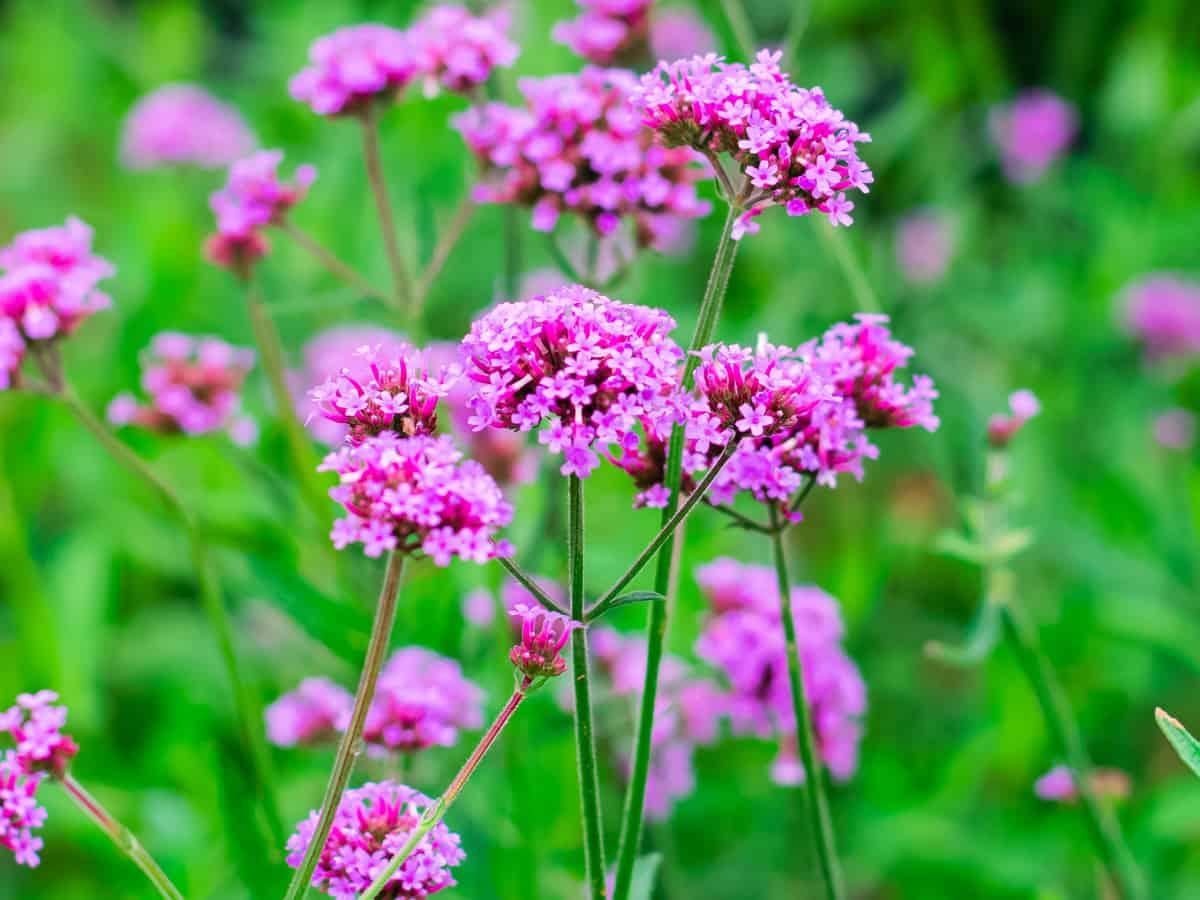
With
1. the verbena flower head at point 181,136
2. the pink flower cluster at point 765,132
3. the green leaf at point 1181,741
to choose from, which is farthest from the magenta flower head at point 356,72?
the verbena flower head at point 181,136

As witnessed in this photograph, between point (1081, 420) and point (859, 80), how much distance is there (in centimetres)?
179

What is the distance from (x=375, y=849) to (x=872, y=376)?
0.70 m

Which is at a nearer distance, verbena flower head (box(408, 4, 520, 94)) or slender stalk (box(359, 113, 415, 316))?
verbena flower head (box(408, 4, 520, 94))

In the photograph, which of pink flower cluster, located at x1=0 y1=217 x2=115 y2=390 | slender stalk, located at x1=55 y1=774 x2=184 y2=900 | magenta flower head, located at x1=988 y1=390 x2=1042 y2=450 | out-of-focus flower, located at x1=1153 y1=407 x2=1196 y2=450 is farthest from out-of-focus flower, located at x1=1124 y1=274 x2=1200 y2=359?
slender stalk, located at x1=55 y1=774 x2=184 y2=900

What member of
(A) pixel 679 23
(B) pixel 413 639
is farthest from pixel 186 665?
(A) pixel 679 23

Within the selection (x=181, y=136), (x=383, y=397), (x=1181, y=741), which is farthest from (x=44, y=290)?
(x=181, y=136)

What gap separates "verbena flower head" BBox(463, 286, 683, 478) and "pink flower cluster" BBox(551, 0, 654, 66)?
1169 mm

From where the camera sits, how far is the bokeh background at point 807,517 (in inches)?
87.5

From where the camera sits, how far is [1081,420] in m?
3.46

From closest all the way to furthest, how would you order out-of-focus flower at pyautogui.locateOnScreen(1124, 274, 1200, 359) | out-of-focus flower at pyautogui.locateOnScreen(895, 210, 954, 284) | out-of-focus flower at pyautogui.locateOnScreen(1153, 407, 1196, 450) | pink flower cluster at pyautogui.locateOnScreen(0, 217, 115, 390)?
1. pink flower cluster at pyautogui.locateOnScreen(0, 217, 115, 390)
2. out-of-focus flower at pyautogui.locateOnScreen(1153, 407, 1196, 450)
3. out-of-focus flower at pyautogui.locateOnScreen(1124, 274, 1200, 359)
4. out-of-focus flower at pyautogui.locateOnScreen(895, 210, 954, 284)

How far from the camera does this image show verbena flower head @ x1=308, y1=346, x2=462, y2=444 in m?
1.11

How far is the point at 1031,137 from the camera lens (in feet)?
13.7

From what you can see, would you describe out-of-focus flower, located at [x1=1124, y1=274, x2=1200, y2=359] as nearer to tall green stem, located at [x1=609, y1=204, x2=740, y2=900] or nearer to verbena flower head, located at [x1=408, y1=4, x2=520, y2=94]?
verbena flower head, located at [x1=408, y1=4, x2=520, y2=94]

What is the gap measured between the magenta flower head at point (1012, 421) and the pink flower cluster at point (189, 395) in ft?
4.01
